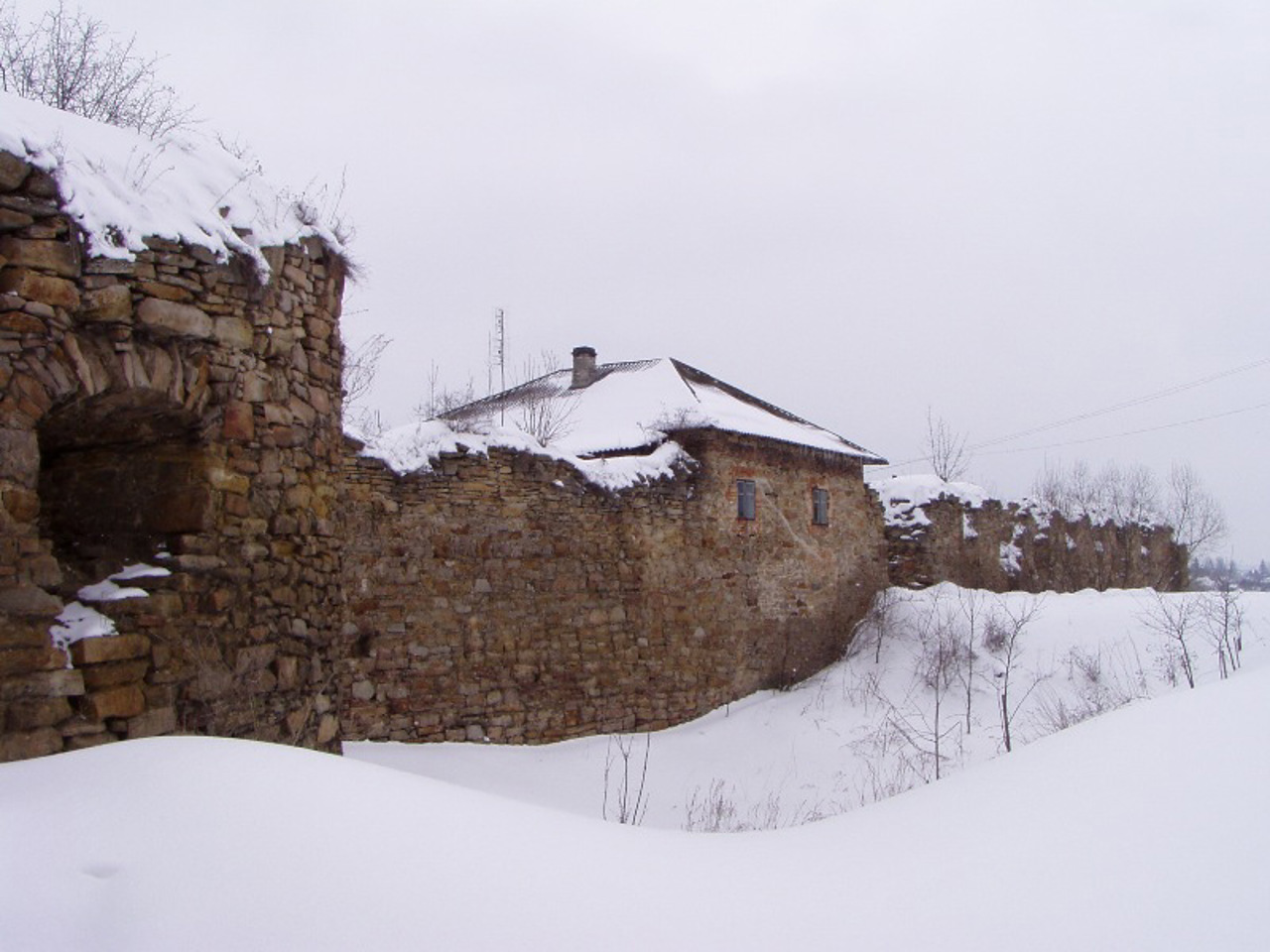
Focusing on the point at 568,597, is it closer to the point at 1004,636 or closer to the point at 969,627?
the point at 969,627

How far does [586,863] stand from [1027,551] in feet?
61.8

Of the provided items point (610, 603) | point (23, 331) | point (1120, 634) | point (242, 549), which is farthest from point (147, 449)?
point (1120, 634)

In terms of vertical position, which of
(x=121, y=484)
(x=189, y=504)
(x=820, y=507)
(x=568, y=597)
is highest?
(x=820, y=507)

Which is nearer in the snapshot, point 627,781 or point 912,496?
point 627,781

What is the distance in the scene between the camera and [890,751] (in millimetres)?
10570

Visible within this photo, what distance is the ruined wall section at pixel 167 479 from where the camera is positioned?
3.83 metres

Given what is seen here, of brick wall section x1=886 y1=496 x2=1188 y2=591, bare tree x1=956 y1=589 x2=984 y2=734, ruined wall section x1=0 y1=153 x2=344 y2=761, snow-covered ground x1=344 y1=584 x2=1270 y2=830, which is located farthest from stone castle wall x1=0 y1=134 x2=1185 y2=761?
brick wall section x1=886 y1=496 x2=1188 y2=591

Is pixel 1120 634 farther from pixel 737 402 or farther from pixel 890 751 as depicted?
pixel 737 402

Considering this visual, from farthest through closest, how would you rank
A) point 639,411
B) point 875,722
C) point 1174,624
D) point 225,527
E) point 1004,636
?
point 639,411 → point 1004,636 → point 875,722 → point 1174,624 → point 225,527

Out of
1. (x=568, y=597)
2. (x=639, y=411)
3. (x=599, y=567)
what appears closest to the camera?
(x=568, y=597)

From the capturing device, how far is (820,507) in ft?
52.5

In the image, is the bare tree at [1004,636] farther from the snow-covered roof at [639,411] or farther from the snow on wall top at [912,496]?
the snow-covered roof at [639,411]

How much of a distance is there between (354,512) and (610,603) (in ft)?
11.4

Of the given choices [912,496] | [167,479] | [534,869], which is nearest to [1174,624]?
[912,496]
